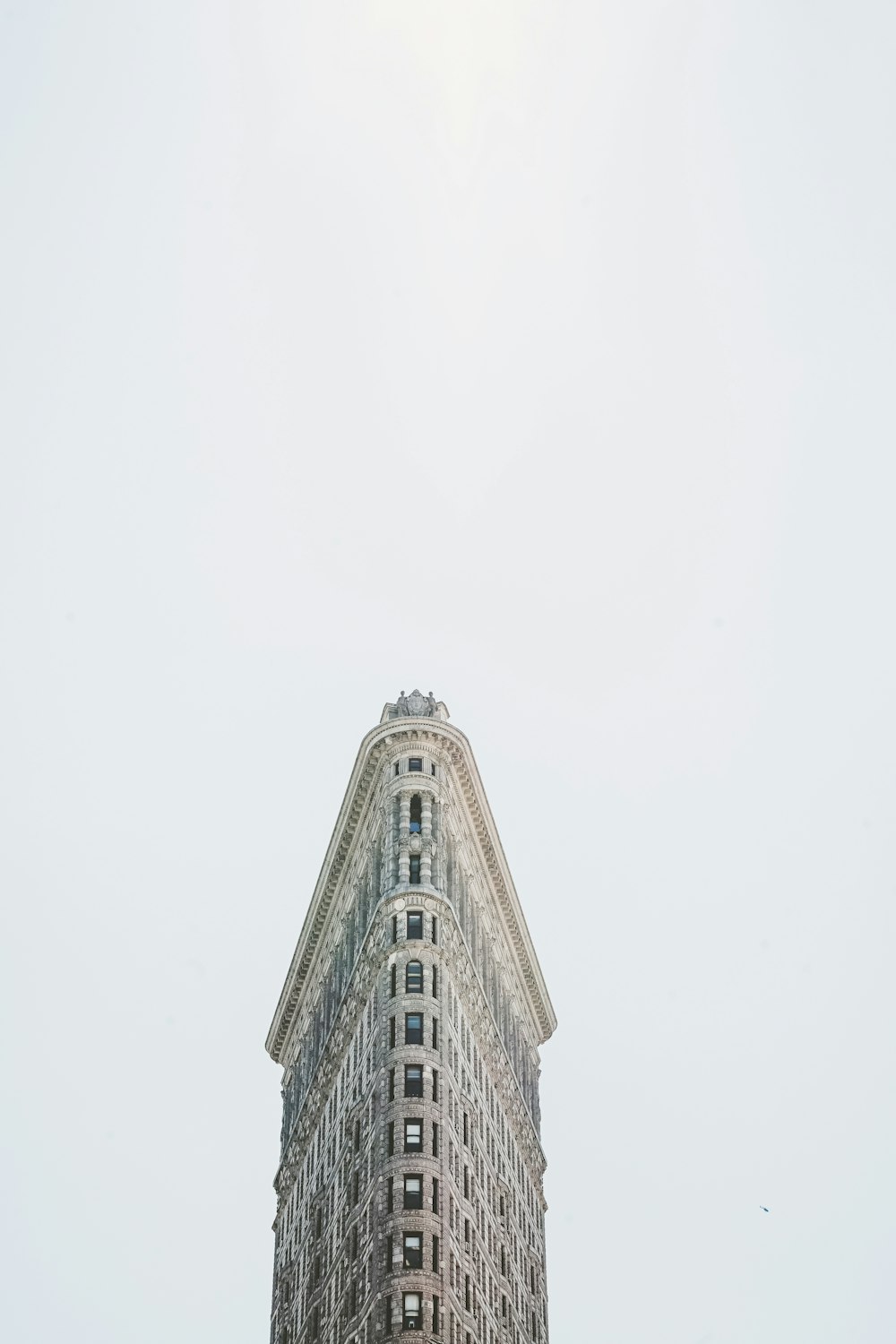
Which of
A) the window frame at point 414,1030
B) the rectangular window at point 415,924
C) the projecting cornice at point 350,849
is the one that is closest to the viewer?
the window frame at point 414,1030

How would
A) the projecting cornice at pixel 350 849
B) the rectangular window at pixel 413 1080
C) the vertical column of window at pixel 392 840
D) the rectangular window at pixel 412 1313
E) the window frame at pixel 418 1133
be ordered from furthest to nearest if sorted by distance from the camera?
the projecting cornice at pixel 350 849 < the vertical column of window at pixel 392 840 < the rectangular window at pixel 413 1080 < the window frame at pixel 418 1133 < the rectangular window at pixel 412 1313

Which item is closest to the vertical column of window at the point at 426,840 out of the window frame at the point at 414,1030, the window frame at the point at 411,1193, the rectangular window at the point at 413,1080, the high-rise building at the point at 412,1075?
the high-rise building at the point at 412,1075

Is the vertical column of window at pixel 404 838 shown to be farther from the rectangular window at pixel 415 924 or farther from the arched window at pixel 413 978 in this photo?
the arched window at pixel 413 978

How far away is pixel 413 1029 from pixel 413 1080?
4401 mm

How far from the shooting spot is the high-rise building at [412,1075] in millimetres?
105875

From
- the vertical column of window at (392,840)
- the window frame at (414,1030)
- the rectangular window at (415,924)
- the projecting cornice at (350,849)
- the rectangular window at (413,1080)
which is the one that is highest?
the projecting cornice at (350,849)

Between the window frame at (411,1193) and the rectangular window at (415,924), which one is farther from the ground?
the rectangular window at (415,924)

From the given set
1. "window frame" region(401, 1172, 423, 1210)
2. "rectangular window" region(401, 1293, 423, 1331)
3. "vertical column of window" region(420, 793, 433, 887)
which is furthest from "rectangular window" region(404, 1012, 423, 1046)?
"rectangular window" region(401, 1293, 423, 1331)

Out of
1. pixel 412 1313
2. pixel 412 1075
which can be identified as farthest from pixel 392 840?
pixel 412 1313

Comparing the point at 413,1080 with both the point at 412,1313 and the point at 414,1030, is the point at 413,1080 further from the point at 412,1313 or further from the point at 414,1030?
the point at 412,1313

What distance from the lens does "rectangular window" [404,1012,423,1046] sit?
113562 millimetres

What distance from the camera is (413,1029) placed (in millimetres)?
114438

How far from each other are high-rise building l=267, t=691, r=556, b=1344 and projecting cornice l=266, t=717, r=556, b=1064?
0.62 ft

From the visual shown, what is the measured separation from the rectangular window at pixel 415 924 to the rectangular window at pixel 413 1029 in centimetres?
713
